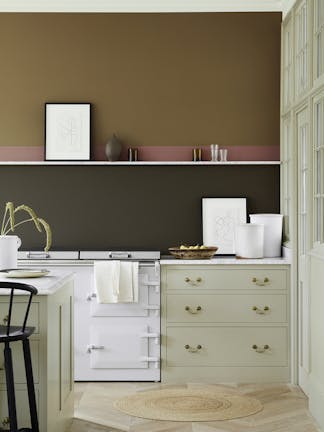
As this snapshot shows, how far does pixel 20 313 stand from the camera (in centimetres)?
377

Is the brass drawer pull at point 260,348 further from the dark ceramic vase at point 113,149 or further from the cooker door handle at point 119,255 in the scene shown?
the dark ceramic vase at point 113,149

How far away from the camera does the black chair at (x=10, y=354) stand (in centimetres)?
350

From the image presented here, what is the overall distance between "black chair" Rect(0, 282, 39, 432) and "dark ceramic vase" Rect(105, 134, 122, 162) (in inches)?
110

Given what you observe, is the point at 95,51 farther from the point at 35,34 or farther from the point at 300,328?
the point at 300,328

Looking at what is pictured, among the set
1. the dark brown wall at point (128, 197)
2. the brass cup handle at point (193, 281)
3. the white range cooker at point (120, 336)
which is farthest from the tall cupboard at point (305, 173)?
the white range cooker at point (120, 336)

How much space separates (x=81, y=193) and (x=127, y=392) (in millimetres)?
1801

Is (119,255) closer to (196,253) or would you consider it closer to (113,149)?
(196,253)

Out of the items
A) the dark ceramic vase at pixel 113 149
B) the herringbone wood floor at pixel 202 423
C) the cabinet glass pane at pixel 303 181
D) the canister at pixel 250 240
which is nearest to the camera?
the herringbone wood floor at pixel 202 423

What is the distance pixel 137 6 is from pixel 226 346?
2872 mm

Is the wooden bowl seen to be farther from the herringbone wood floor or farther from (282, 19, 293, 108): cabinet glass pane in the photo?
(282, 19, 293, 108): cabinet glass pane

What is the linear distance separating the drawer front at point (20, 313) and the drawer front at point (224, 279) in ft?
7.17

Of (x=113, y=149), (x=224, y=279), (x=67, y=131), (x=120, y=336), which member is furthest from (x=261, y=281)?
(x=67, y=131)

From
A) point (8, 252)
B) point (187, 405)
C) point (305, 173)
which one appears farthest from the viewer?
point (305, 173)

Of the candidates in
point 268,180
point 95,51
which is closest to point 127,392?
point 268,180
